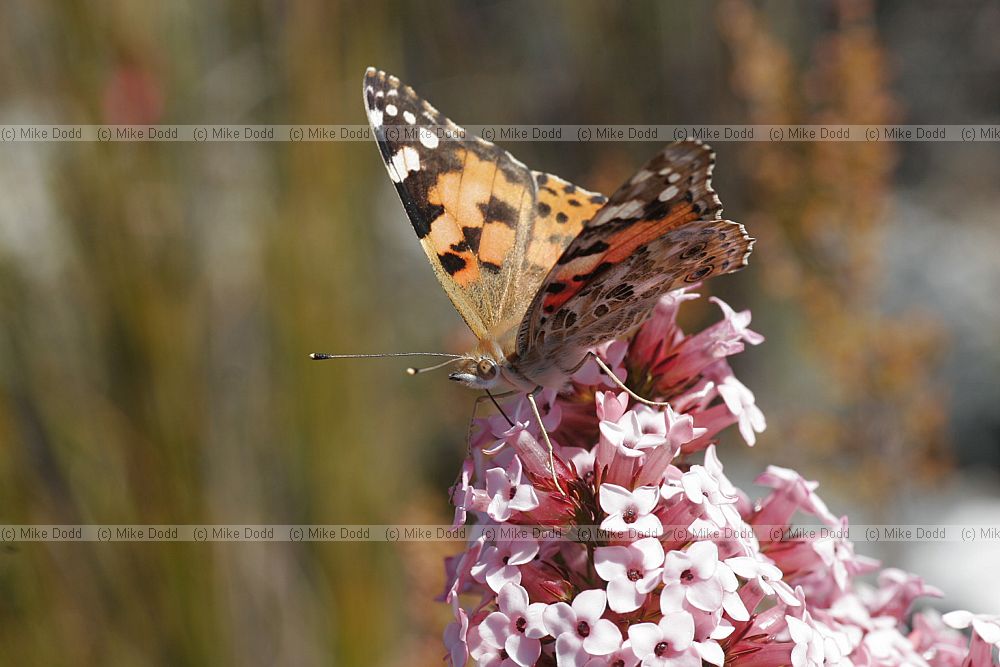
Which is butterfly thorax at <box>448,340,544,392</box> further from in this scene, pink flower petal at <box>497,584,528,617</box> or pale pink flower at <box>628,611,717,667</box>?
pale pink flower at <box>628,611,717,667</box>

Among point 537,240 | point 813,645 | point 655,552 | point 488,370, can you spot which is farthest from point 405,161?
point 813,645

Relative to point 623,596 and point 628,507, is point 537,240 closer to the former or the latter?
point 628,507

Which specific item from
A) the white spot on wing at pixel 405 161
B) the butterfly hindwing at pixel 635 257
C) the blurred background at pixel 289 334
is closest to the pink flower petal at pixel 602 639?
the butterfly hindwing at pixel 635 257

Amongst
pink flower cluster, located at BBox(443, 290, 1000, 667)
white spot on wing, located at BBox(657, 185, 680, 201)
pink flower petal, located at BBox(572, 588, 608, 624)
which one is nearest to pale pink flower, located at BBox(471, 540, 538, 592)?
pink flower cluster, located at BBox(443, 290, 1000, 667)

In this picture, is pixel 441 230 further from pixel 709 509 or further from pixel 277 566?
pixel 277 566

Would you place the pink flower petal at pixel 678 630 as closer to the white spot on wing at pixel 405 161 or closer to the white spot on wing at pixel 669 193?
the white spot on wing at pixel 669 193

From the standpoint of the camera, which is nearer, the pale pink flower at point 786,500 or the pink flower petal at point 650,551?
the pink flower petal at point 650,551

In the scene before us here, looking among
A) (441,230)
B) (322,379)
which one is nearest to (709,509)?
(441,230)
